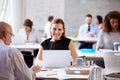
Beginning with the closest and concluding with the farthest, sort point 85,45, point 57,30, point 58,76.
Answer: point 58,76 → point 57,30 → point 85,45

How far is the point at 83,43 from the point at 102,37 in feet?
11.9

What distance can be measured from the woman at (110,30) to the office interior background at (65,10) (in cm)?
521

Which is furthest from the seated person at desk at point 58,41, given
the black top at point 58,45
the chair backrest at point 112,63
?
the chair backrest at point 112,63

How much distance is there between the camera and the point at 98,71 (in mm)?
2965

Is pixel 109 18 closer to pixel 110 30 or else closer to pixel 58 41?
pixel 110 30

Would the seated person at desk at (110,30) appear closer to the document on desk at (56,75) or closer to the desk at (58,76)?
the document on desk at (56,75)

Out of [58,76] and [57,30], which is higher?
[57,30]

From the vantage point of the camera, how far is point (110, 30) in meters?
5.05

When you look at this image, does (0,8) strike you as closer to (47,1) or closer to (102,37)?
(47,1)

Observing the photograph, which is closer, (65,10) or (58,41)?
(58,41)

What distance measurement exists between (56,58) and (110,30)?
1645mm

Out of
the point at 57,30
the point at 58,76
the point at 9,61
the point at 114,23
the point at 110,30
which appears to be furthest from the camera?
the point at 110,30

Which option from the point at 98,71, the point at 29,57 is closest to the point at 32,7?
the point at 29,57

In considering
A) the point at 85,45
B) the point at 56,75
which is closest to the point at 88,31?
the point at 85,45
